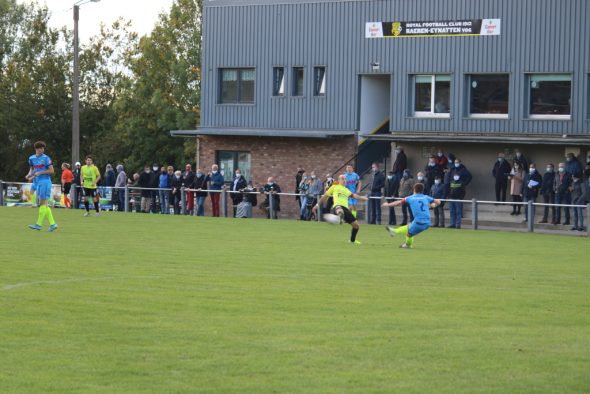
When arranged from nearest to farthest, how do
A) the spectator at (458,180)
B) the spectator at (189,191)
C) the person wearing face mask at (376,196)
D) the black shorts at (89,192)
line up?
the black shorts at (89,192), the person wearing face mask at (376,196), the spectator at (458,180), the spectator at (189,191)

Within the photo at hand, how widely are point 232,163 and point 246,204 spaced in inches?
328

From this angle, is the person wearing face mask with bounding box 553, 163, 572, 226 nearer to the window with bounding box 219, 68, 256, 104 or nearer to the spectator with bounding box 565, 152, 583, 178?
the spectator with bounding box 565, 152, 583, 178

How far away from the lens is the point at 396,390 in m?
9.60

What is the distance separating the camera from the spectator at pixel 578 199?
33219 mm

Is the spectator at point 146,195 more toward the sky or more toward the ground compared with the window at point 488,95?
more toward the ground

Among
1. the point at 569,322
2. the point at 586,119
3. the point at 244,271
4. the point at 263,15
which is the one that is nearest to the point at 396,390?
the point at 569,322

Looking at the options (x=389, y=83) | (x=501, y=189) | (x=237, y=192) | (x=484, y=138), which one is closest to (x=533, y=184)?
(x=501, y=189)

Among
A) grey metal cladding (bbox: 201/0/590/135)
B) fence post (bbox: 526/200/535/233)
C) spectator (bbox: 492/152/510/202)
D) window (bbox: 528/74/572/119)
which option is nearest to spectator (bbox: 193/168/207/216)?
grey metal cladding (bbox: 201/0/590/135)

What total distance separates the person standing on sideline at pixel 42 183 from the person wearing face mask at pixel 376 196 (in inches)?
465

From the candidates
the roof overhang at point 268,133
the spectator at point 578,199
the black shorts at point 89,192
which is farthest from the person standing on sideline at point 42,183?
the roof overhang at point 268,133

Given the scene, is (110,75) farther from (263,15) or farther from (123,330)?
(123,330)

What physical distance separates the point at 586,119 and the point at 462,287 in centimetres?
2384

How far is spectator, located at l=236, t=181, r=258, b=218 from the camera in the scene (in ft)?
133

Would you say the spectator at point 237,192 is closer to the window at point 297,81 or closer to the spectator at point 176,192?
the spectator at point 176,192
